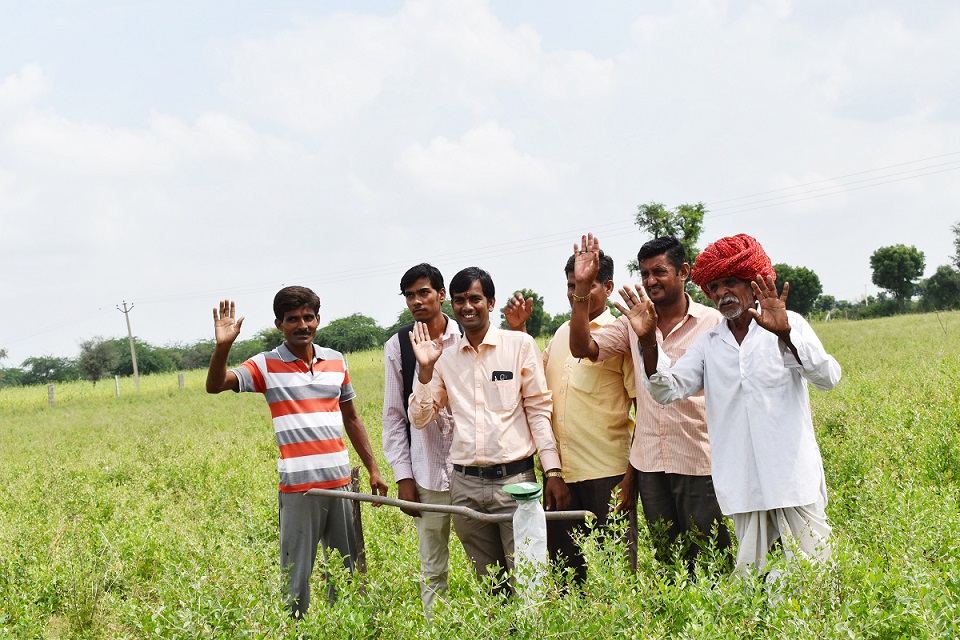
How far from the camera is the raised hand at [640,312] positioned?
3342 mm

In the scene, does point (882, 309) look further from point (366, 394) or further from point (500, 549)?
point (500, 549)

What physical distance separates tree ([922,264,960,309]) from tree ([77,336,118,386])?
223 ft

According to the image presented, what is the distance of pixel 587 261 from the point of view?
11.8 feet

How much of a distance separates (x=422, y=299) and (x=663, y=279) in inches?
53.7

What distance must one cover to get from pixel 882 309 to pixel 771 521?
2789 inches

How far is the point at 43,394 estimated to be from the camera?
33438 millimetres

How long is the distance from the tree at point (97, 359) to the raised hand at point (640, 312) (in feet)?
177

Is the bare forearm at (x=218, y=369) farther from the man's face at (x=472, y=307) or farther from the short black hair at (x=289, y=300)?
the man's face at (x=472, y=307)

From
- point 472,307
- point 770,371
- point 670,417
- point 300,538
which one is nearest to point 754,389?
point 770,371

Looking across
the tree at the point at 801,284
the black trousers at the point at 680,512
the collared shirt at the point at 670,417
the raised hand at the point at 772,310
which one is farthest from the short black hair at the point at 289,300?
the tree at the point at 801,284

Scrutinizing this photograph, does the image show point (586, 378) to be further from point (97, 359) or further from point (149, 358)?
point (149, 358)

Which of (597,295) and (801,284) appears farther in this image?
(801,284)

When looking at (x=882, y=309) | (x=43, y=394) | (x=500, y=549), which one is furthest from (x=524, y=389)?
(x=882, y=309)

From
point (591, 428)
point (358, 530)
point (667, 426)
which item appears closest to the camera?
point (667, 426)
